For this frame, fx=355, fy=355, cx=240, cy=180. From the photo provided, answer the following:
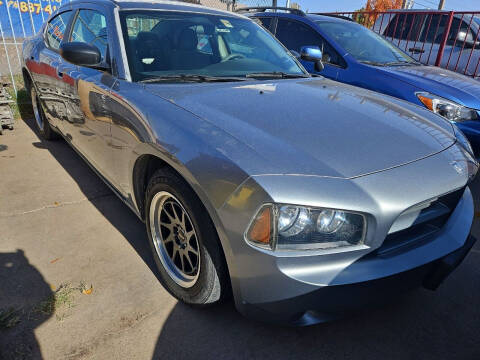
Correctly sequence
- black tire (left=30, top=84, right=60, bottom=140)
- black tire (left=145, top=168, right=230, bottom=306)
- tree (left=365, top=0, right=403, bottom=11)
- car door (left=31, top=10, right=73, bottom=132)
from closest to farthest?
black tire (left=145, top=168, right=230, bottom=306), car door (left=31, top=10, right=73, bottom=132), black tire (left=30, top=84, right=60, bottom=140), tree (left=365, top=0, right=403, bottom=11)

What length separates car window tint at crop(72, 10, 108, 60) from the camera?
2.56 metres

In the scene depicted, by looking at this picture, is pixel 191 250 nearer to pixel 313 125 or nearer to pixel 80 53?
pixel 313 125

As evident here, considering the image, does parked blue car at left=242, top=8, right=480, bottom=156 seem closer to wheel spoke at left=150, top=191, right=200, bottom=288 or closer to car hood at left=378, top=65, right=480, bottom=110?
car hood at left=378, top=65, right=480, bottom=110

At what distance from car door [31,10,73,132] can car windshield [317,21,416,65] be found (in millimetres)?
3186

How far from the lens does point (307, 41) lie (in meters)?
4.88

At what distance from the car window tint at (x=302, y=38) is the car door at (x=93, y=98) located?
2.93 meters

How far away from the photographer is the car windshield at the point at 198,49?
239cm

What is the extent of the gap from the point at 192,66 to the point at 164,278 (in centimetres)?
145

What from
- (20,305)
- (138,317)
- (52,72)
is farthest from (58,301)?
(52,72)

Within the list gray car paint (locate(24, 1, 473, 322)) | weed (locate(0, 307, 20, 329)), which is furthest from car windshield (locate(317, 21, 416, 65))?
weed (locate(0, 307, 20, 329))

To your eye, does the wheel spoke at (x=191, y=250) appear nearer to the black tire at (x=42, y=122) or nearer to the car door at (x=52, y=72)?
the car door at (x=52, y=72)

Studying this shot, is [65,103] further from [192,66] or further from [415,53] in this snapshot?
[415,53]

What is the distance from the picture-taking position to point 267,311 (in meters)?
1.55

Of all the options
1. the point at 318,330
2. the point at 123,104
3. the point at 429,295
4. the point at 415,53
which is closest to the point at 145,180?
the point at 123,104
